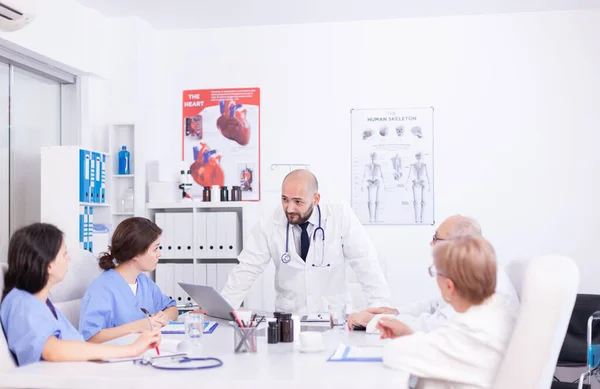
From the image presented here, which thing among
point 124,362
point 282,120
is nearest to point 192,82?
point 282,120

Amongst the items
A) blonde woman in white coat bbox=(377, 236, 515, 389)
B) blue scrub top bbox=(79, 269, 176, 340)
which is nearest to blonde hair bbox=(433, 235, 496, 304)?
blonde woman in white coat bbox=(377, 236, 515, 389)

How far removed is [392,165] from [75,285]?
2.93 meters

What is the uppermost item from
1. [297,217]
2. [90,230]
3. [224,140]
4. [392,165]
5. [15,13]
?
[15,13]

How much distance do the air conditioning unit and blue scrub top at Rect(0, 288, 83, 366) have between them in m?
1.76

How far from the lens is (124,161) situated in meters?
4.94

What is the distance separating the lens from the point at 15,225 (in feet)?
14.7

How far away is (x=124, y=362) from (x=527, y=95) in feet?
13.1

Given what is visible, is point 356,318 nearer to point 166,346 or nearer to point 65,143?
point 166,346

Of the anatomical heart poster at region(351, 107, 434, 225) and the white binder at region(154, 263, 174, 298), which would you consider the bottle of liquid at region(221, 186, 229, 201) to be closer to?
the white binder at region(154, 263, 174, 298)

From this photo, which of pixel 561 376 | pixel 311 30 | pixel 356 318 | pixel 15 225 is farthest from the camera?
pixel 311 30

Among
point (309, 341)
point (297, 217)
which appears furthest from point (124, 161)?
point (309, 341)

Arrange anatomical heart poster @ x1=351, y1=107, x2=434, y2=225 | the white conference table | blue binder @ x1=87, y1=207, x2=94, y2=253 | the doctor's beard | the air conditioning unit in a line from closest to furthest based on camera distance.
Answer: the white conference table < the air conditioning unit < the doctor's beard < blue binder @ x1=87, y1=207, x2=94, y2=253 < anatomical heart poster @ x1=351, y1=107, x2=434, y2=225

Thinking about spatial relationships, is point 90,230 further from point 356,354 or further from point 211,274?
point 356,354

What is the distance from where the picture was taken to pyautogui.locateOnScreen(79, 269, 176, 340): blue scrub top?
2609 millimetres
